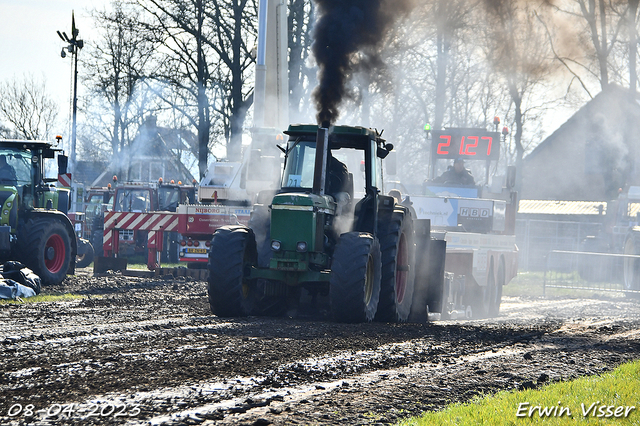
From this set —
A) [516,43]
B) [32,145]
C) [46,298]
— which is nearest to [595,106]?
[516,43]

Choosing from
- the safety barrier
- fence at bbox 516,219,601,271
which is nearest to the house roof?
fence at bbox 516,219,601,271

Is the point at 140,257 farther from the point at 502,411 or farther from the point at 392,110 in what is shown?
the point at 502,411

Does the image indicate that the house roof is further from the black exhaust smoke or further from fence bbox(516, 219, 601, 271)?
the black exhaust smoke

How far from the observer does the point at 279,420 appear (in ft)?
15.4

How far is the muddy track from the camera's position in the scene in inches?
193

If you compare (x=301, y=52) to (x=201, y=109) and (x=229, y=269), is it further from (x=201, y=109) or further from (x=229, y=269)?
(x=229, y=269)

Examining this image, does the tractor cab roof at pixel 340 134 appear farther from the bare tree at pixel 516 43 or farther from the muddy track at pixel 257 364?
the bare tree at pixel 516 43

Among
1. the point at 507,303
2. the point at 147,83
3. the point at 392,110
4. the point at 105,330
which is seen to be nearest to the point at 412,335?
the point at 105,330

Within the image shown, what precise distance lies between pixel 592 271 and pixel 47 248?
608 inches

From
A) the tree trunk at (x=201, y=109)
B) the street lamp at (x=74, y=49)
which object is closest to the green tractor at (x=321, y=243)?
the tree trunk at (x=201, y=109)

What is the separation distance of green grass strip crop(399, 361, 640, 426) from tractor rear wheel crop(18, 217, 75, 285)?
11.0 m

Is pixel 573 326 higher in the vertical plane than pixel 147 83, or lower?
lower

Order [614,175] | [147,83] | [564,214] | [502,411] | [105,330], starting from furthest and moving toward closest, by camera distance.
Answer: [614,175], [564,214], [147,83], [105,330], [502,411]

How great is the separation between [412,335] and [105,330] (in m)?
3.31
